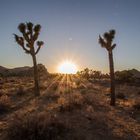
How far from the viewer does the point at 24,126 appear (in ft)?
26.7

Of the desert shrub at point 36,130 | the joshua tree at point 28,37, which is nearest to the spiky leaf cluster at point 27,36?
the joshua tree at point 28,37

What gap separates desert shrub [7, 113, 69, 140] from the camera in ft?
25.7

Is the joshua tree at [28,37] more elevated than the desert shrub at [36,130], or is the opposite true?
the joshua tree at [28,37]

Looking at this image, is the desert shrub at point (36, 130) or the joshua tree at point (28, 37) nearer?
the desert shrub at point (36, 130)

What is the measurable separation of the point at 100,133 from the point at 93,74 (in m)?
59.3

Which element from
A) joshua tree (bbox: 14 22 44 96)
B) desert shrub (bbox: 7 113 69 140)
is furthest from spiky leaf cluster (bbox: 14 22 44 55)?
desert shrub (bbox: 7 113 69 140)

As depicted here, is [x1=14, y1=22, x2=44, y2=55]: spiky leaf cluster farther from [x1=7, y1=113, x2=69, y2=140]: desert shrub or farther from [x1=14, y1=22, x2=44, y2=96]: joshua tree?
[x1=7, y1=113, x2=69, y2=140]: desert shrub

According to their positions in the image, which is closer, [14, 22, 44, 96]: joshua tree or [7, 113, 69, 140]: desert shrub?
[7, 113, 69, 140]: desert shrub

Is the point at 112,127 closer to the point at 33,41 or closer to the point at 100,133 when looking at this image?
the point at 100,133

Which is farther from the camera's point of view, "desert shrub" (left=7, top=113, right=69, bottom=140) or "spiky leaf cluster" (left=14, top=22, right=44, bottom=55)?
"spiky leaf cluster" (left=14, top=22, right=44, bottom=55)

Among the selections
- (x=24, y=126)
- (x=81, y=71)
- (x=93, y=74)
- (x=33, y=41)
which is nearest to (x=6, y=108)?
(x=24, y=126)

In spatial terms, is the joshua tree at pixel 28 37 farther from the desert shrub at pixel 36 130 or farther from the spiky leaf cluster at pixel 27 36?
the desert shrub at pixel 36 130

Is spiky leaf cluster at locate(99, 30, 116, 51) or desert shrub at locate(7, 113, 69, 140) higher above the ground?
spiky leaf cluster at locate(99, 30, 116, 51)

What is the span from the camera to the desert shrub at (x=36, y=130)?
7.83m
